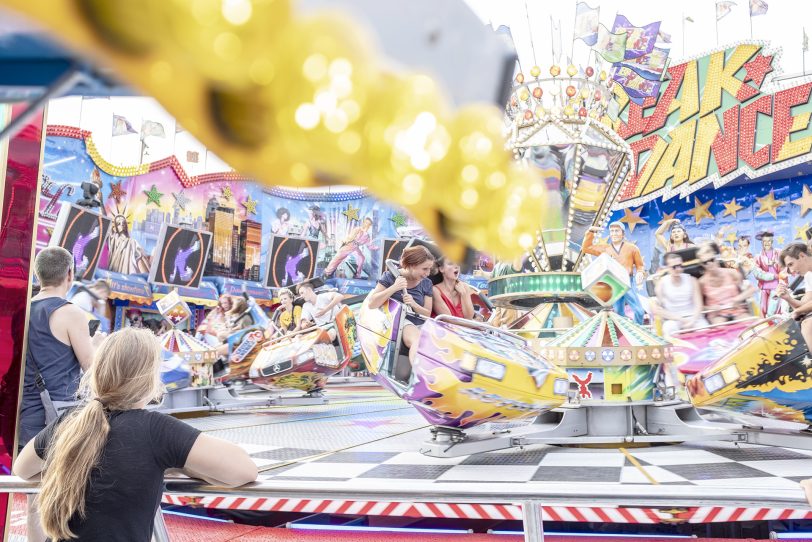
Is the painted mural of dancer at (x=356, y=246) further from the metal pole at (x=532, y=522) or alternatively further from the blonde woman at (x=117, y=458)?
the metal pole at (x=532, y=522)

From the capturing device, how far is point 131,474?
142 centimetres

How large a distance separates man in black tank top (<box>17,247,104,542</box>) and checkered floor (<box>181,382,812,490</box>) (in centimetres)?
89

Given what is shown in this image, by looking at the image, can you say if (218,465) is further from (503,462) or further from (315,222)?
(315,222)

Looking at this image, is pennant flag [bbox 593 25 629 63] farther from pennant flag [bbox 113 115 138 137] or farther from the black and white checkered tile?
the black and white checkered tile

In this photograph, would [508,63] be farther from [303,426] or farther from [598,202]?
[598,202]

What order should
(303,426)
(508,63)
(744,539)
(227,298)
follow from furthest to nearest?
(227,298) < (303,426) < (744,539) < (508,63)

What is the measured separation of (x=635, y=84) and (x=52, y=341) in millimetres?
13139

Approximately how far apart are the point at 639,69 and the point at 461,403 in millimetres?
12160

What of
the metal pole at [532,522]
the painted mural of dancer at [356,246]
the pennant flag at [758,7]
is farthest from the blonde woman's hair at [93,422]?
the painted mural of dancer at [356,246]

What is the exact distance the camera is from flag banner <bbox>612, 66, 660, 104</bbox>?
43.9 ft

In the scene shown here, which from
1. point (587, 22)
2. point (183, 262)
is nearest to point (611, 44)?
point (587, 22)

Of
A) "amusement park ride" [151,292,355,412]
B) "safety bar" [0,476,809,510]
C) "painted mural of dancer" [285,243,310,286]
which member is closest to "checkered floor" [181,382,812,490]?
"safety bar" [0,476,809,510]

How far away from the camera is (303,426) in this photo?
4867 millimetres

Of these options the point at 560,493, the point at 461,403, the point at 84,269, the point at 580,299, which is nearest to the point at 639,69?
the point at 580,299
